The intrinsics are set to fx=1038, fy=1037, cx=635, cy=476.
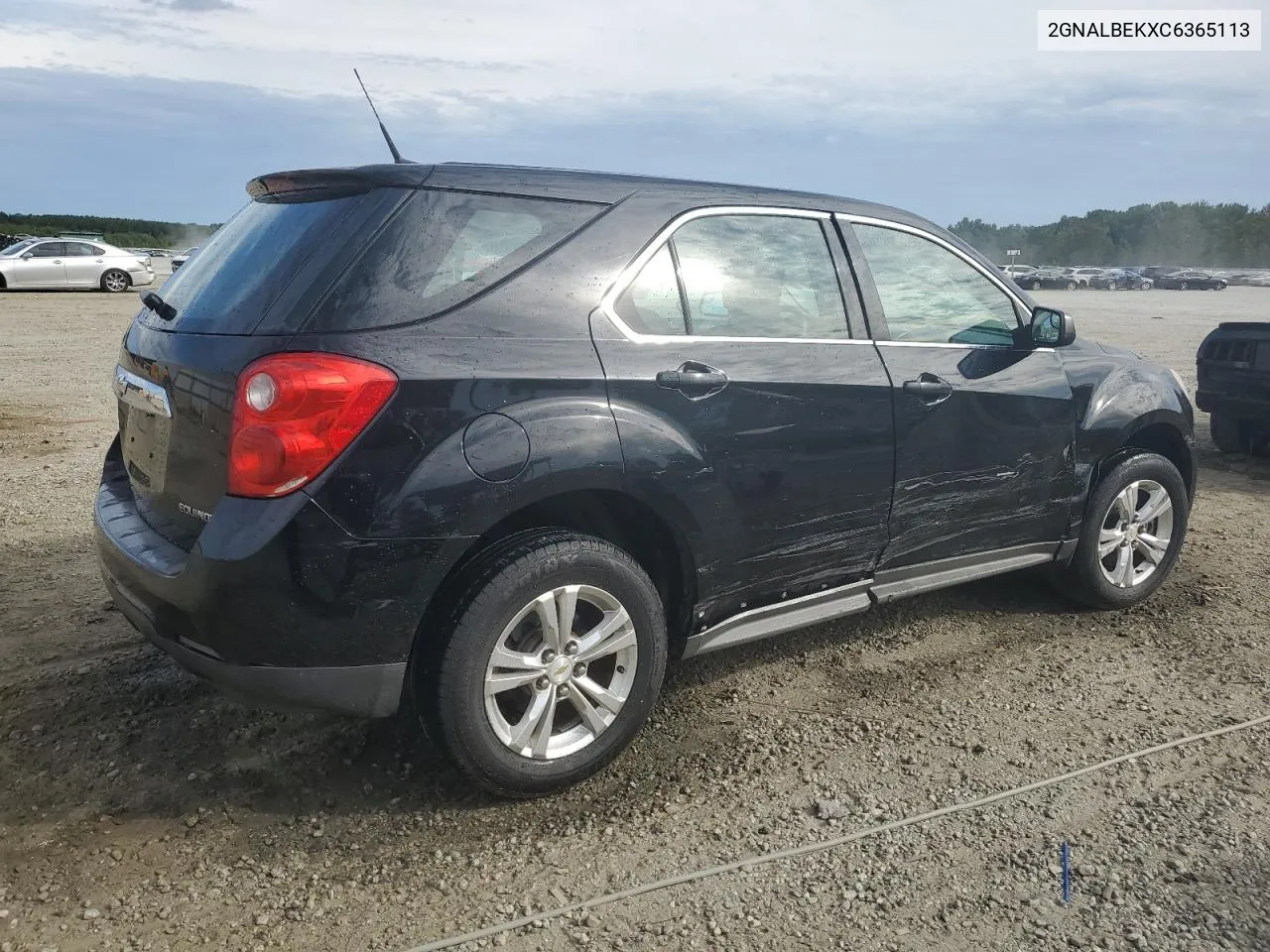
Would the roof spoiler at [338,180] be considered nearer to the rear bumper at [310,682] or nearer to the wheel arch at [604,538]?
the wheel arch at [604,538]

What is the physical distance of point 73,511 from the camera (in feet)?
19.4

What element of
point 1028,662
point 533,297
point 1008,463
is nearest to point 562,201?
point 533,297

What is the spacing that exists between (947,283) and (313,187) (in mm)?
2440

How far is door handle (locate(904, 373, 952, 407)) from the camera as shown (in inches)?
148

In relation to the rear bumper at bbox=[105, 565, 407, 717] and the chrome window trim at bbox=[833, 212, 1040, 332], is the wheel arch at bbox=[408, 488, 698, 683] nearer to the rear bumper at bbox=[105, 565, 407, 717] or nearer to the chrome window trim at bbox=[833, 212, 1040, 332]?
the rear bumper at bbox=[105, 565, 407, 717]

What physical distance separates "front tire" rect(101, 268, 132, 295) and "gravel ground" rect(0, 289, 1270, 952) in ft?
79.3

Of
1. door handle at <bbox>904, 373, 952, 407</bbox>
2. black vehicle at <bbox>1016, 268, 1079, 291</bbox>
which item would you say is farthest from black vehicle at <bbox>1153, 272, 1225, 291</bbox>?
door handle at <bbox>904, 373, 952, 407</bbox>

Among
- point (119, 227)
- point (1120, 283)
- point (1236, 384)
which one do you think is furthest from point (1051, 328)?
point (119, 227)

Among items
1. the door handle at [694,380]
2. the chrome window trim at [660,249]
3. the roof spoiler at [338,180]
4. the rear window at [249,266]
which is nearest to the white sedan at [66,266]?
the rear window at [249,266]

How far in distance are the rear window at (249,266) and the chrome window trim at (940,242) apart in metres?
1.87

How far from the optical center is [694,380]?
3.19 meters

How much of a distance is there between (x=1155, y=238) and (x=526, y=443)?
130m

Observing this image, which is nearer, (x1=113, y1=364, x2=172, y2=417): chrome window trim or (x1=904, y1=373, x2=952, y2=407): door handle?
(x1=113, y1=364, x2=172, y2=417): chrome window trim

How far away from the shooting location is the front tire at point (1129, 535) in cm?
457
